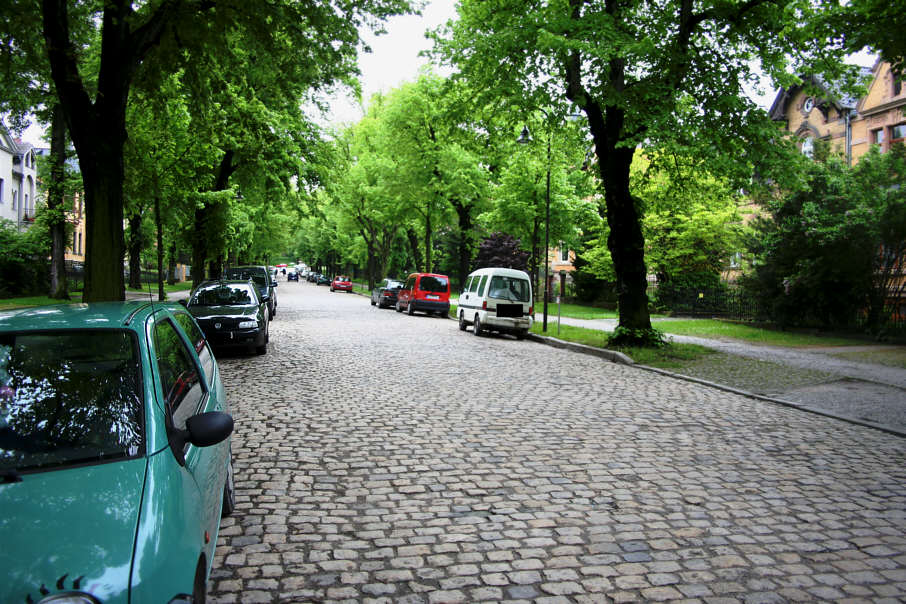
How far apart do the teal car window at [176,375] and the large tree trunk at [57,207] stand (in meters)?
25.1

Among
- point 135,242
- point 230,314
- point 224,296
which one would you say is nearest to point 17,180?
point 135,242

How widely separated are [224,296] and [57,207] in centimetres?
1481

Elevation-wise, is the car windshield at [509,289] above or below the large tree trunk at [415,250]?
below

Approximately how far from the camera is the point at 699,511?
15.2 feet

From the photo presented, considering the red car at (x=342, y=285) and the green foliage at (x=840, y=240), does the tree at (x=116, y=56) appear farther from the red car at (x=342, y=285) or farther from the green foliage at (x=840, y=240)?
the red car at (x=342, y=285)

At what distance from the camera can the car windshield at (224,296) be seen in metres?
14.3

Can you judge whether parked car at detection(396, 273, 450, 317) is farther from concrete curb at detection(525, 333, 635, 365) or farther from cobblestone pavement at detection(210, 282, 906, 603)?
cobblestone pavement at detection(210, 282, 906, 603)

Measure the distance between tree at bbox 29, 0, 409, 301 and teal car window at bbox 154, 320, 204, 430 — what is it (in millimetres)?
7789

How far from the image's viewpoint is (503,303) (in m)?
19.8

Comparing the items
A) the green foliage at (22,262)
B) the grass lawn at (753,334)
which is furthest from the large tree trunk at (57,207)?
the grass lawn at (753,334)

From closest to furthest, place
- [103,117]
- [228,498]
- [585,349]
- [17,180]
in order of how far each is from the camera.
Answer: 1. [228,498]
2. [103,117]
3. [585,349]
4. [17,180]

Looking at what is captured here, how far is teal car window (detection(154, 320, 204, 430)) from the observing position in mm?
3102

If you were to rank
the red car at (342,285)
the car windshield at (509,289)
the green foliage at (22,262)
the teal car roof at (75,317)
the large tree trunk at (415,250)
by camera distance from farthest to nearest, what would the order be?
1. the red car at (342,285)
2. the large tree trunk at (415,250)
3. the green foliage at (22,262)
4. the car windshield at (509,289)
5. the teal car roof at (75,317)

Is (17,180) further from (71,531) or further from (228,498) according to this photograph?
(71,531)
